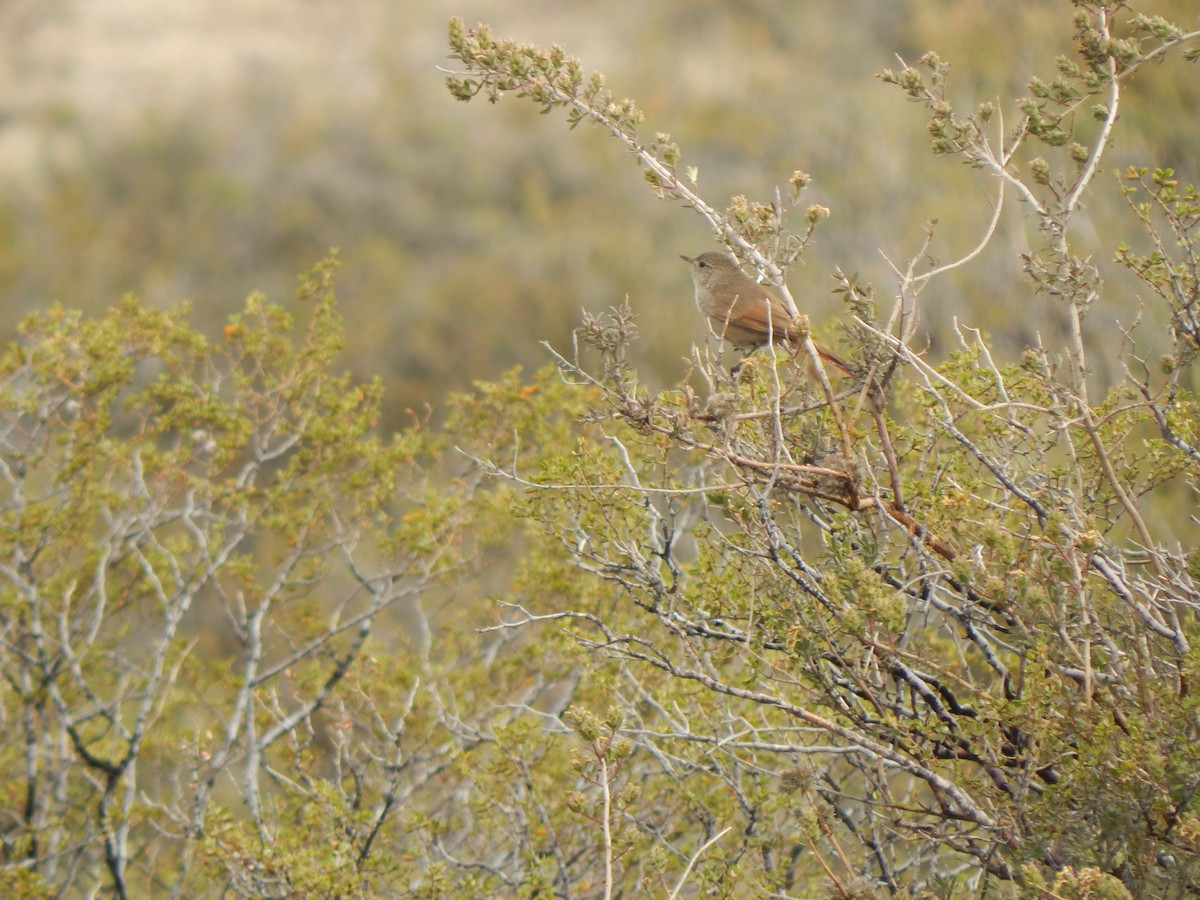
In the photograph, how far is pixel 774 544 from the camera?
2652 millimetres

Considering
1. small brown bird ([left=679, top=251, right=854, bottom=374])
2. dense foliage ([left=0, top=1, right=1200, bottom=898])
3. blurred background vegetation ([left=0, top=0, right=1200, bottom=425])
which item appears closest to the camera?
dense foliage ([left=0, top=1, right=1200, bottom=898])

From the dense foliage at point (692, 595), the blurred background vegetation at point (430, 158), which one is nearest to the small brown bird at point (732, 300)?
the dense foliage at point (692, 595)

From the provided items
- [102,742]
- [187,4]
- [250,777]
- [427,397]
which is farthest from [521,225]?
[250,777]

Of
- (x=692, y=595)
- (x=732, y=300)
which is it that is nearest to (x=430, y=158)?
(x=732, y=300)

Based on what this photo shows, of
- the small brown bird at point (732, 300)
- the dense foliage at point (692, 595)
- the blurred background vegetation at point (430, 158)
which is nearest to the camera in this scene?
the dense foliage at point (692, 595)

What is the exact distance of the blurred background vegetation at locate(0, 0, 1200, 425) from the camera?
58.1 feet

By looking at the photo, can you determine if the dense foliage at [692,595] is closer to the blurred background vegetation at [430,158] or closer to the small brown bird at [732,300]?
the small brown bird at [732,300]

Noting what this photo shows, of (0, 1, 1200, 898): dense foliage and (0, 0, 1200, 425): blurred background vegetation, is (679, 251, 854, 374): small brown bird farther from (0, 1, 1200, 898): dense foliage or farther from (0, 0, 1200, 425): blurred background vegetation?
(0, 0, 1200, 425): blurred background vegetation

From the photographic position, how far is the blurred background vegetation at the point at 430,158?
17703 mm

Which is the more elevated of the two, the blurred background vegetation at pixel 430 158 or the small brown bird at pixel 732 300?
the small brown bird at pixel 732 300

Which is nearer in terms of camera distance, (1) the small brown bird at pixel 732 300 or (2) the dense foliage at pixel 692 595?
(2) the dense foliage at pixel 692 595

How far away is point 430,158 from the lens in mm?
25172

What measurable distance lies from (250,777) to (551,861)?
1309mm

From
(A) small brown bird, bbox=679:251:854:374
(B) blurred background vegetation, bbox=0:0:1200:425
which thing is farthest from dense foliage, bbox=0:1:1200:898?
(B) blurred background vegetation, bbox=0:0:1200:425
